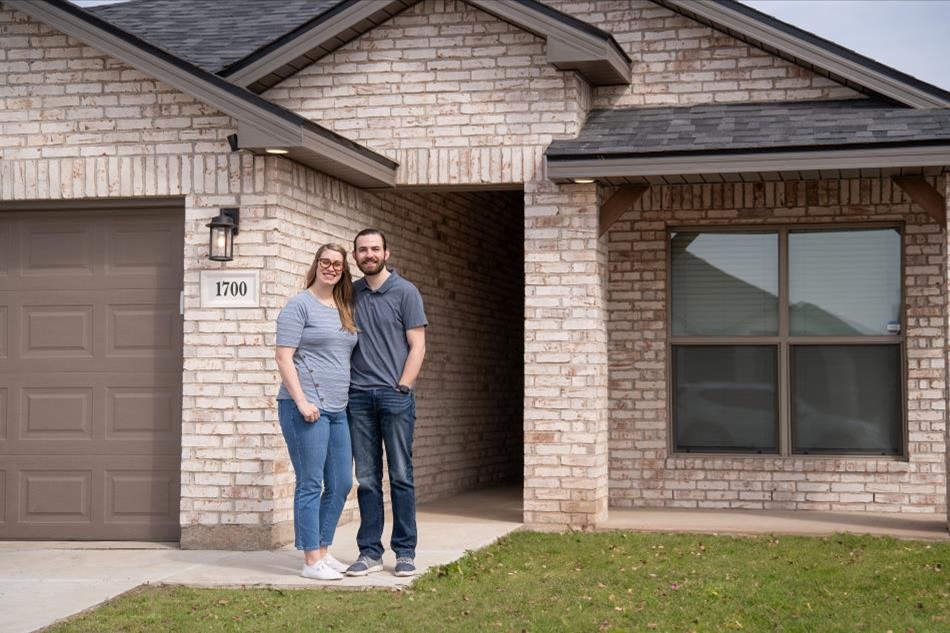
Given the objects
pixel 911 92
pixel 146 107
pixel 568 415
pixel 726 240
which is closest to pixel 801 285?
pixel 726 240

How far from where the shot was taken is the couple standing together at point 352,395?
7.90 metres

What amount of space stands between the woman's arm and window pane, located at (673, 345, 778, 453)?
507 cm

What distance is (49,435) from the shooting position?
393 inches

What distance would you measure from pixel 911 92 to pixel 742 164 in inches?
71.8

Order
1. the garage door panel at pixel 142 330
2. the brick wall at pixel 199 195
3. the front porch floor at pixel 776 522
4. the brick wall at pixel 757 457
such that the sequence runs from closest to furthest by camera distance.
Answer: the brick wall at pixel 199 195, the garage door panel at pixel 142 330, the front porch floor at pixel 776 522, the brick wall at pixel 757 457

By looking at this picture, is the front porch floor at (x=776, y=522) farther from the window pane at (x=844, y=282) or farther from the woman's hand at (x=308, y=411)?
the woman's hand at (x=308, y=411)

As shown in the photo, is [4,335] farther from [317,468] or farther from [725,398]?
[725,398]

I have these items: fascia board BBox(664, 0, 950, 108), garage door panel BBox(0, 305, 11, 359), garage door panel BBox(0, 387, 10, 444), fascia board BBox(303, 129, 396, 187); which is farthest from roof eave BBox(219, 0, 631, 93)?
garage door panel BBox(0, 387, 10, 444)

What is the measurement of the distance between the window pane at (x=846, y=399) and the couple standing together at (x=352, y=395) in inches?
190

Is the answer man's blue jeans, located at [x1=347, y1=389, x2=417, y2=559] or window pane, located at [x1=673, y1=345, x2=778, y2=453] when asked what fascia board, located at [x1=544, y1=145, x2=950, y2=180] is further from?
man's blue jeans, located at [x1=347, y1=389, x2=417, y2=559]

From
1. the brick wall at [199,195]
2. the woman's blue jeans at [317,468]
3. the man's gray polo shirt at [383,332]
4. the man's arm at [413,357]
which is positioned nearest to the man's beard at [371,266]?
the man's gray polo shirt at [383,332]

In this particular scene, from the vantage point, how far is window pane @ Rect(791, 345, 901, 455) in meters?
11.7

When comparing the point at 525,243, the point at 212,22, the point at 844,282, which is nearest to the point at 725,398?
the point at 844,282

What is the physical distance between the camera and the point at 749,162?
9.93 m
